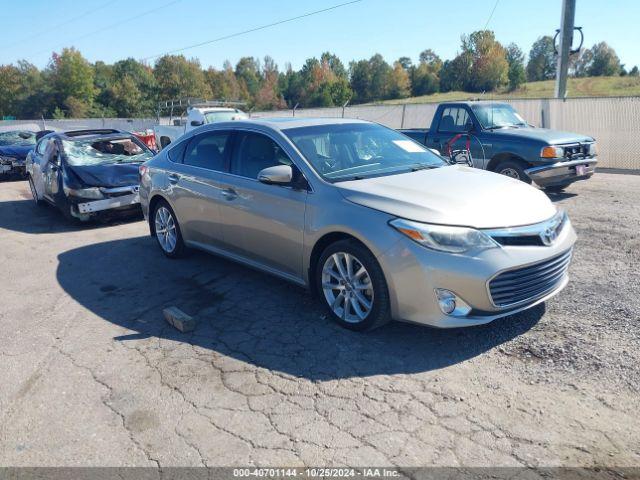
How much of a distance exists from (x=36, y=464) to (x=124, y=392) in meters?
0.73

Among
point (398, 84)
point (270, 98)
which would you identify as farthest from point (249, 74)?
point (398, 84)

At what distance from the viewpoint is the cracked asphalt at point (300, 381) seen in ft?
9.32

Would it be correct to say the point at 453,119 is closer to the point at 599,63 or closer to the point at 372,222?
the point at 372,222

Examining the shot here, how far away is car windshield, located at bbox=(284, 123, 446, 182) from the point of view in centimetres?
460

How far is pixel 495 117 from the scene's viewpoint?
9914 mm

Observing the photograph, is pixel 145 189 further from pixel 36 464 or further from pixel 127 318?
pixel 36 464

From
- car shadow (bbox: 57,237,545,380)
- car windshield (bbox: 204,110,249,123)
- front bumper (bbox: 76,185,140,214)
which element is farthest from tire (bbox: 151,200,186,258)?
car windshield (bbox: 204,110,249,123)

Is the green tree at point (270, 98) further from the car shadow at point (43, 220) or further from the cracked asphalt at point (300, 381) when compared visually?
the cracked asphalt at point (300, 381)

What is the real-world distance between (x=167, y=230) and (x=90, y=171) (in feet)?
10.3

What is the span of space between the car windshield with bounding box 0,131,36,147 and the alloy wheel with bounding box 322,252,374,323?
17.9m

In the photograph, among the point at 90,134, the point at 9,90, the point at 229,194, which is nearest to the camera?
the point at 229,194

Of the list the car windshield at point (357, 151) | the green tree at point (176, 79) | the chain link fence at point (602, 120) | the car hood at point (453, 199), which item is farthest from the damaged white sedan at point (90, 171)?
the green tree at point (176, 79)

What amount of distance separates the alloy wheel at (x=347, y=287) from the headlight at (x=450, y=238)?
0.54 metres

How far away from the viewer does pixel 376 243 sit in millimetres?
3805
